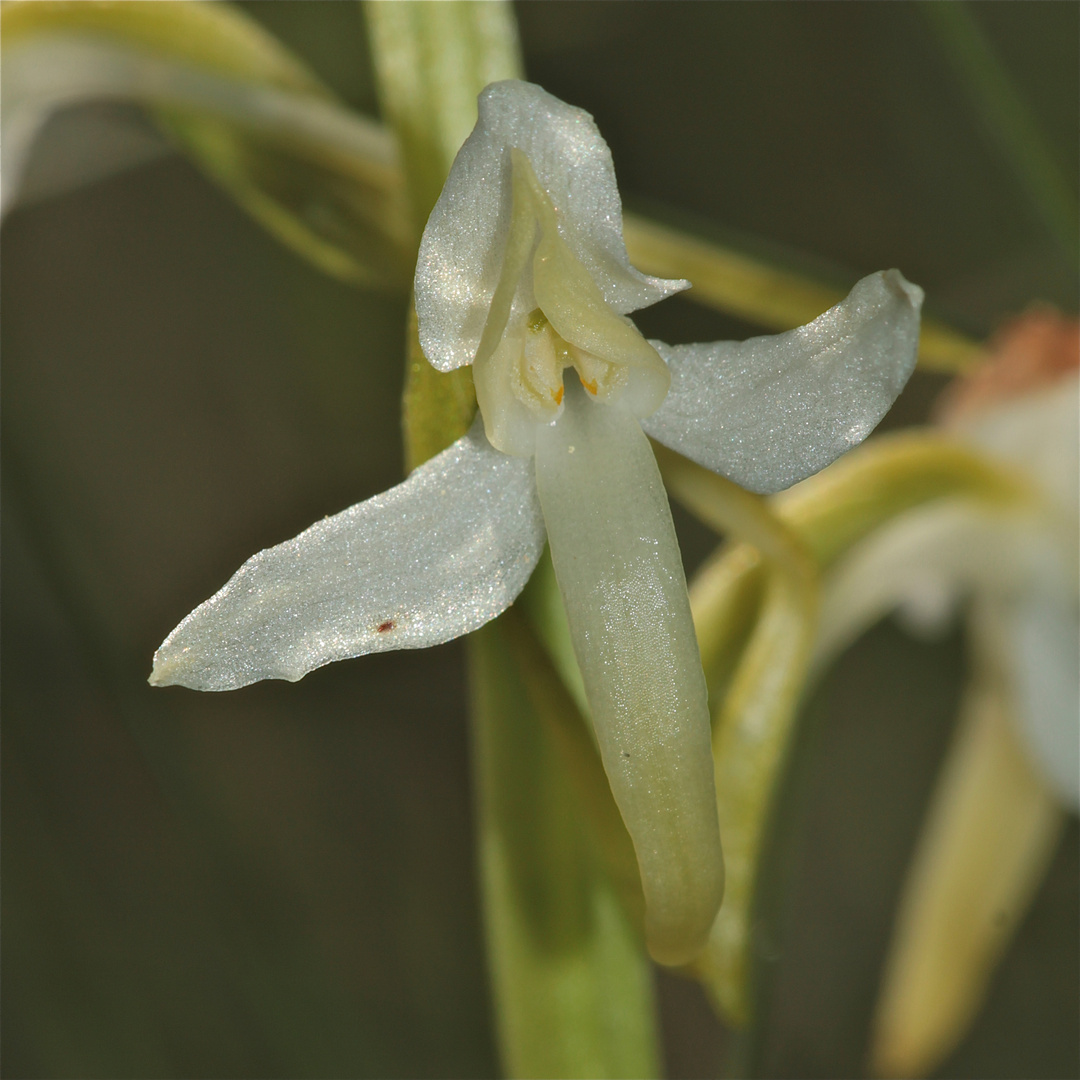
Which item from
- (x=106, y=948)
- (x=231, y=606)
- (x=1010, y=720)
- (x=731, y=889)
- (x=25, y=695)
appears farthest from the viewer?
(x=25, y=695)

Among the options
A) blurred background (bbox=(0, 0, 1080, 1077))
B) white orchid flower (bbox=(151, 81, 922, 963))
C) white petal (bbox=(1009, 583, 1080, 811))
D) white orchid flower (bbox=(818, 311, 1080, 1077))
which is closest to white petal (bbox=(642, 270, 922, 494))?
white orchid flower (bbox=(151, 81, 922, 963))

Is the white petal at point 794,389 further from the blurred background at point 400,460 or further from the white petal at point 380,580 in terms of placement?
the blurred background at point 400,460

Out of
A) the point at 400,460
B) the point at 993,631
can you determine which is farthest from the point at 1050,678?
the point at 400,460

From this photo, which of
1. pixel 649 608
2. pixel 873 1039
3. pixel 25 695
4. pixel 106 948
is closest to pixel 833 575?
pixel 649 608

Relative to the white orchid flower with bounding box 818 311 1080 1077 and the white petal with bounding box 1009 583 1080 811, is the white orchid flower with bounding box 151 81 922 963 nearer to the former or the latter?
the white orchid flower with bounding box 818 311 1080 1077

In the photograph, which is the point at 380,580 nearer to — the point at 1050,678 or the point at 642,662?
the point at 642,662

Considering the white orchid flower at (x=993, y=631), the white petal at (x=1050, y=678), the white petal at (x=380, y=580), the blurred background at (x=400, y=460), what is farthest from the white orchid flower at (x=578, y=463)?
the blurred background at (x=400, y=460)

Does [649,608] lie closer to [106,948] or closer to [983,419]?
[983,419]
